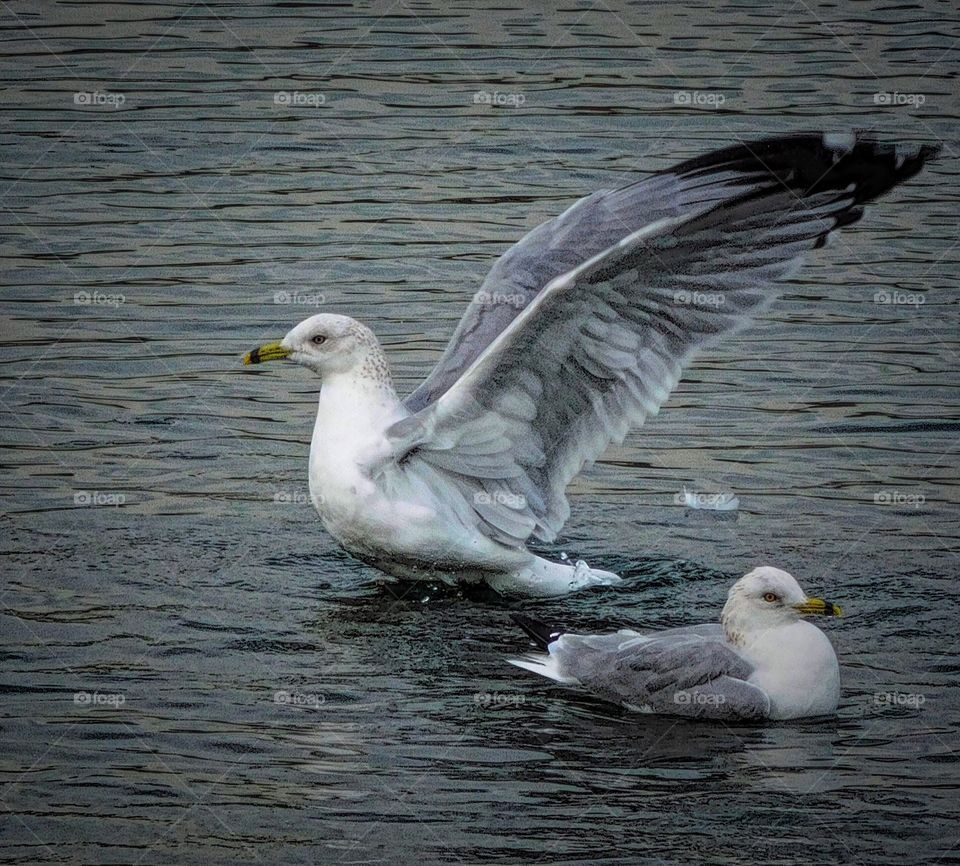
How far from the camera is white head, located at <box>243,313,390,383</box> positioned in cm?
969

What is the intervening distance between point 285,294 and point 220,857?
24.0 feet

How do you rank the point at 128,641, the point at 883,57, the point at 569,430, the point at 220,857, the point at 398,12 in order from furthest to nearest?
1. the point at 398,12
2. the point at 883,57
3. the point at 569,430
4. the point at 128,641
5. the point at 220,857

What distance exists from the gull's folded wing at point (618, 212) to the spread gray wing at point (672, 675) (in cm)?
188

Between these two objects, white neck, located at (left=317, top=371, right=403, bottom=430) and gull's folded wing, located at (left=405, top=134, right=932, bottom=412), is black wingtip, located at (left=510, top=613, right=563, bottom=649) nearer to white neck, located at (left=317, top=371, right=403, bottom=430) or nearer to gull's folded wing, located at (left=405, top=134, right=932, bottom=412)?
white neck, located at (left=317, top=371, right=403, bottom=430)

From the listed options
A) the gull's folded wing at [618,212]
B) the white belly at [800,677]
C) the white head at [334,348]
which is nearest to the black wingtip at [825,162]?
the gull's folded wing at [618,212]

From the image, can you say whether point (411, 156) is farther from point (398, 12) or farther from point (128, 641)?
point (128, 641)

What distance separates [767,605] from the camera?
839cm

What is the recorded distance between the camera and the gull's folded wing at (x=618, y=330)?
353 inches

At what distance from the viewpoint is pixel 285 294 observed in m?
13.9

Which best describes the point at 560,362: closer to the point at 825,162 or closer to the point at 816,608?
the point at 825,162

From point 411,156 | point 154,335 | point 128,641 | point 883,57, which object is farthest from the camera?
point 883,57

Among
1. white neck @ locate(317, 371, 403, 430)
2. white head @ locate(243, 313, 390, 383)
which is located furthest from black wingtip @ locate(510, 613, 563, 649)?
white head @ locate(243, 313, 390, 383)

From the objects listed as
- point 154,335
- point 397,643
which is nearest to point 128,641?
point 397,643

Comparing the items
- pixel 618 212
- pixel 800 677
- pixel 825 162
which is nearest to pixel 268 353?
pixel 618 212
